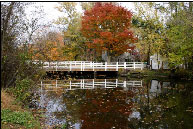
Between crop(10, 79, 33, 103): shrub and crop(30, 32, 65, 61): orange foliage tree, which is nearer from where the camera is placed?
crop(10, 79, 33, 103): shrub

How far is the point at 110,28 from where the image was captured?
29312 millimetres

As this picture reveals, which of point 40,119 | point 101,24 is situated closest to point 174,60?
Result: point 101,24

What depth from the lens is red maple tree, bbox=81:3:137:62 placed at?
1107 inches

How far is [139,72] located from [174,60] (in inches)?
224

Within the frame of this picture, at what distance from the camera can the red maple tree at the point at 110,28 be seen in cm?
2812

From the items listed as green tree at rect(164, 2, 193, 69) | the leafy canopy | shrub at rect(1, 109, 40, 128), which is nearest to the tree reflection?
shrub at rect(1, 109, 40, 128)

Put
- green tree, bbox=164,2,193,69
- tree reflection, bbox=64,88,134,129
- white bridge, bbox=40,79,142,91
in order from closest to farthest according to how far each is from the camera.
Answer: tree reflection, bbox=64,88,134,129 < white bridge, bbox=40,79,142,91 < green tree, bbox=164,2,193,69

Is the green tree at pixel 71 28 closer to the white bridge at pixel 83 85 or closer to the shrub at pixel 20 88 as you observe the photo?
the white bridge at pixel 83 85

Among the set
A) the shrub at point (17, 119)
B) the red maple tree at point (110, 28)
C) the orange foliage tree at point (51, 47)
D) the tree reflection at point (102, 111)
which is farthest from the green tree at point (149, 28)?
the shrub at point (17, 119)

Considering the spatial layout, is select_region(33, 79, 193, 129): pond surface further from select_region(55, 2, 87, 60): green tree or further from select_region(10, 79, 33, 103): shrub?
select_region(55, 2, 87, 60): green tree

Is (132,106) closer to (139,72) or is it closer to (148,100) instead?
(148,100)

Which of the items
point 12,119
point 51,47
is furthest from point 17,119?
point 51,47

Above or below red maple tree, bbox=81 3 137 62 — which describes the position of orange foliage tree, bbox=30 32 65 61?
below

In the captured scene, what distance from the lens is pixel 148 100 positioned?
1250 centimetres
